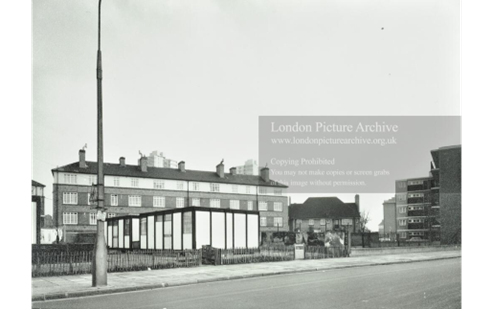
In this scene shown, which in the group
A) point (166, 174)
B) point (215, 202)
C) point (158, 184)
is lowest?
point (215, 202)

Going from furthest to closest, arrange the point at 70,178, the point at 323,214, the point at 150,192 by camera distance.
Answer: the point at 323,214 → the point at 150,192 → the point at 70,178

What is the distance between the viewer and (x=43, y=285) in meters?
15.2

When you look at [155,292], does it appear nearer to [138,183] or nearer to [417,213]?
[138,183]

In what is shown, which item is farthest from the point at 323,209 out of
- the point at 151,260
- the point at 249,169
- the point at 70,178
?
the point at 151,260

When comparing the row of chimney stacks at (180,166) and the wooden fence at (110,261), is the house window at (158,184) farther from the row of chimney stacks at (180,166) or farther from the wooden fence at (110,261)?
→ the wooden fence at (110,261)

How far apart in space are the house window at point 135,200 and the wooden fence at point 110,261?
42469 millimetres

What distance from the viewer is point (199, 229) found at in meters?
29.7

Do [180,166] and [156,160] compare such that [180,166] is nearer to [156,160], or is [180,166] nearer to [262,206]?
[156,160]

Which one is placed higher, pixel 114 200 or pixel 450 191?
pixel 450 191

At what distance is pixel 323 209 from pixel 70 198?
1964 inches

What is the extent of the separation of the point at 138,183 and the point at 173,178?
553cm

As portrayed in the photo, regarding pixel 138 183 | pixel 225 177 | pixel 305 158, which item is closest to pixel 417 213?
pixel 225 177
